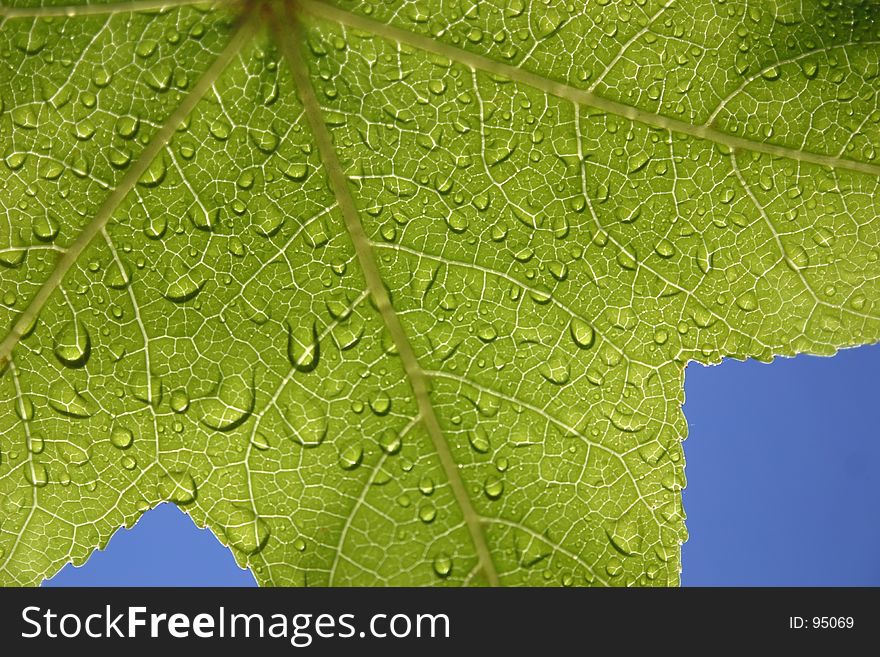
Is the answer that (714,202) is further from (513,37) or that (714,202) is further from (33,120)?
(33,120)

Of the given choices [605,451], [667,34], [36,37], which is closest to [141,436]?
[36,37]

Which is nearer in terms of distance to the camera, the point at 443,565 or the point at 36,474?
the point at 443,565

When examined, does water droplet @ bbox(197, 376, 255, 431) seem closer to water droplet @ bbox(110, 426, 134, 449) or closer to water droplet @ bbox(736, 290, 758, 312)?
water droplet @ bbox(110, 426, 134, 449)

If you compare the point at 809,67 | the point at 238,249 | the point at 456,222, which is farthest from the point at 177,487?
the point at 809,67

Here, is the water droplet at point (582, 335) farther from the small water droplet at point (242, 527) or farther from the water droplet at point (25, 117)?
the water droplet at point (25, 117)

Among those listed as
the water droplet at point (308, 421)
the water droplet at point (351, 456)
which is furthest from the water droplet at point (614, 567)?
the water droplet at point (308, 421)

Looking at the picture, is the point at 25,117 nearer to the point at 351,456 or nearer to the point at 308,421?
the point at 308,421
